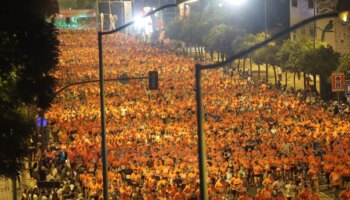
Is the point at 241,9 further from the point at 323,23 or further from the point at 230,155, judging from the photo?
the point at 230,155

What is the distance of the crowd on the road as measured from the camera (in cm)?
2456

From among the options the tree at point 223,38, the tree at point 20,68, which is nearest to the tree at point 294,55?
the tree at point 223,38

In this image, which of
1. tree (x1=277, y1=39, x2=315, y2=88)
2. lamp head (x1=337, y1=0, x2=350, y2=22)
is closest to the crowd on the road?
tree (x1=277, y1=39, x2=315, y2=88)

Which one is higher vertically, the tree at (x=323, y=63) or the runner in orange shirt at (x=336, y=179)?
the tree at (x=323, y=63)

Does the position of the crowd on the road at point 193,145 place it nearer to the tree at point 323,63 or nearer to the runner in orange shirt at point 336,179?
the runner in orange shirt at point 336,179

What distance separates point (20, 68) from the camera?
690 inches

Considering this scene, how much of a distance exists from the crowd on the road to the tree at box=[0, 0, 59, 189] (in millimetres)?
5648

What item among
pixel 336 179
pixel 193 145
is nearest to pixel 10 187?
pixel 193 145

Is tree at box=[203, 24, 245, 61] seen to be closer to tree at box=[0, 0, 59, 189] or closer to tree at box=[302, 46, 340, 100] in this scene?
tree at box=[302, 46, 340, 100]

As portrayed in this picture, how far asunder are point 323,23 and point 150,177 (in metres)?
46.4

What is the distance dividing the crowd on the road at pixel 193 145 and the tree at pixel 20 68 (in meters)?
5.65

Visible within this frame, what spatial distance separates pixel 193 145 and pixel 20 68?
48.9ft

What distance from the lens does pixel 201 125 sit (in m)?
14.0

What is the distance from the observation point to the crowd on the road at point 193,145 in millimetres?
24562
